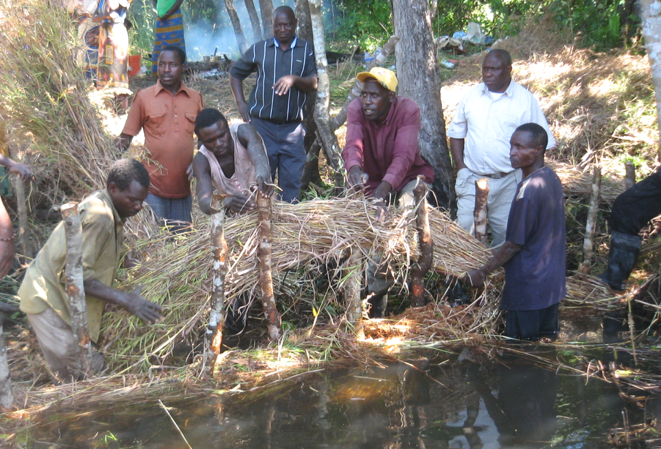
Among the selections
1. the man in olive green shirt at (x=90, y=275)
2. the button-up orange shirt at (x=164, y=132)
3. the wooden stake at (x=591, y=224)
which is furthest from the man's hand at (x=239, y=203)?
the wooden stake at (x=591, y=224)

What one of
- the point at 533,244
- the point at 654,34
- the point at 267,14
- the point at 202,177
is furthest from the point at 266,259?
the point at 267,14

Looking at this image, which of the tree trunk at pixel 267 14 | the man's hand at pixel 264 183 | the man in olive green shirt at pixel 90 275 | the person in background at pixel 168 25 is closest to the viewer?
the man in olive green shirt at pixel 90 275

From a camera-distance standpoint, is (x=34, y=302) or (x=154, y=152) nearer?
(x=34, y=302)

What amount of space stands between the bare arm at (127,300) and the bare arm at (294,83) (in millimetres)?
2350

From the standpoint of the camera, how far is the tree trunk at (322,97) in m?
5.32

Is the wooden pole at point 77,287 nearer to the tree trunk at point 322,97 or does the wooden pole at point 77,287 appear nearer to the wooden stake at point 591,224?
the tree trunk at point 322,97

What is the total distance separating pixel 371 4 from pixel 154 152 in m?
9.94

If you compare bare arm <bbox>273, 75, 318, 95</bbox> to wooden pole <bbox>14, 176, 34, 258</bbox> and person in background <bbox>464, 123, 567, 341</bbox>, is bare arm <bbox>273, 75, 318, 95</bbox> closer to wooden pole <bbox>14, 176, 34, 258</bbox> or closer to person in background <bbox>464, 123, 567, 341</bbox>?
person in background <bbox>464, 123, 567, 341</bbox>

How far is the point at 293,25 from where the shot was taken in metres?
5.50

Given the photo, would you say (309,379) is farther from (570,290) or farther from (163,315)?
(570,290)

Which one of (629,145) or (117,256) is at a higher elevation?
(629,145)

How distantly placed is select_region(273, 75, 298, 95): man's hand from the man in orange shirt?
73 centimetres

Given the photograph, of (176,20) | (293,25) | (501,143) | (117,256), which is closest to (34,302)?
(117,256)

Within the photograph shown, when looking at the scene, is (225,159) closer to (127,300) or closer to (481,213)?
(127,300)
